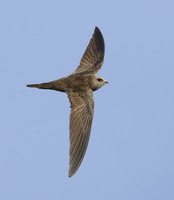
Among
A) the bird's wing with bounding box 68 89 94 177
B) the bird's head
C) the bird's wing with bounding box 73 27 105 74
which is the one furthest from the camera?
the bird's wing with bounding box 73 27 105 74

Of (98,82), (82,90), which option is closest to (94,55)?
(98,82)

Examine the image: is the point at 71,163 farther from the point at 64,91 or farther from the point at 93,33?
the point at 93,33

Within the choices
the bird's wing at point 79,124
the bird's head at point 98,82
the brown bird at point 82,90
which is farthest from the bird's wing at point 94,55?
the bird's wing at point 79,124

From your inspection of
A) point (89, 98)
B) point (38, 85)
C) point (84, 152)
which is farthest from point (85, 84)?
point (84, 152)

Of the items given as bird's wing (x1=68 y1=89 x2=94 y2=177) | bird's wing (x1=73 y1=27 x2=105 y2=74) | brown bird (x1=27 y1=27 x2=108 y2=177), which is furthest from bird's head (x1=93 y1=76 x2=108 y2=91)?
bird's wing (x1=73 y1=27 x2=105 y2=74)

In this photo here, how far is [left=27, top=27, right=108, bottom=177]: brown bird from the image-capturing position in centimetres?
934

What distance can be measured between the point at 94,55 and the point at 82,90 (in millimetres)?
1715

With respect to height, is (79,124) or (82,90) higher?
(82,90)

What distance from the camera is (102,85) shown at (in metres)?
10.8

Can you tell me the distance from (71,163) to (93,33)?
4.21 m

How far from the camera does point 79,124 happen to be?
31.8ft

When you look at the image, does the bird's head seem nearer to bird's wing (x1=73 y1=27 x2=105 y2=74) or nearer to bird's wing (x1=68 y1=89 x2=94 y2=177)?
bird's wing (x1=68 y1=89 x2=94 y2=177)

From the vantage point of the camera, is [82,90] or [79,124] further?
[82,90]

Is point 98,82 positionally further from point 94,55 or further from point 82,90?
point 94,55
